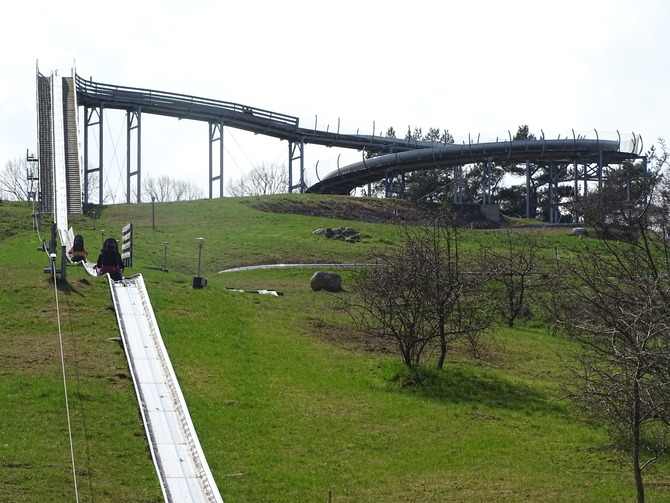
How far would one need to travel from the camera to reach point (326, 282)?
4475cm

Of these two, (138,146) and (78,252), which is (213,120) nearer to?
(138,146)

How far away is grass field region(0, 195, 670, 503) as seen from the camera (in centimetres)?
2028

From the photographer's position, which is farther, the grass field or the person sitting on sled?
the person sitting on sled

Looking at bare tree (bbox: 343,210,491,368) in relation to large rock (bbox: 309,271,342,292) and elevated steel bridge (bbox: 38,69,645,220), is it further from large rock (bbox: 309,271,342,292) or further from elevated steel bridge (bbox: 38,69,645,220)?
elevated steel bridge (bbox: 38,69,645,220)

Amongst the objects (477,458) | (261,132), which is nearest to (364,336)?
(477,458)

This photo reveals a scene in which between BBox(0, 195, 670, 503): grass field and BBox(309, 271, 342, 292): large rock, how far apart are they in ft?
13.9

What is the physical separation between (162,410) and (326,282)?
71.1 ft

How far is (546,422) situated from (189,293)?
47.7 feet

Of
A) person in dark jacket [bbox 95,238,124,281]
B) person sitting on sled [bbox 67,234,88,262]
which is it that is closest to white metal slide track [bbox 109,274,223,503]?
person in dark jacket [bbox 95,238,124,281]

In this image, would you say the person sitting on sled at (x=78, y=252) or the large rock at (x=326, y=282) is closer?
the person sitting on sled at (x=78, y=252)

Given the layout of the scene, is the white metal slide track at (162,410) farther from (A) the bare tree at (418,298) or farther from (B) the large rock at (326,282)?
(B) the large rock at (326,282)

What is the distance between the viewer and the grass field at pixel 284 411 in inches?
798

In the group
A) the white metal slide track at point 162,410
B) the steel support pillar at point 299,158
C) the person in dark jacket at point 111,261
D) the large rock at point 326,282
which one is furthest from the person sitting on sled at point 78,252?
the steel support pillar at point 299,158

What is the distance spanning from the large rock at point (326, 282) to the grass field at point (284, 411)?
425 cm
